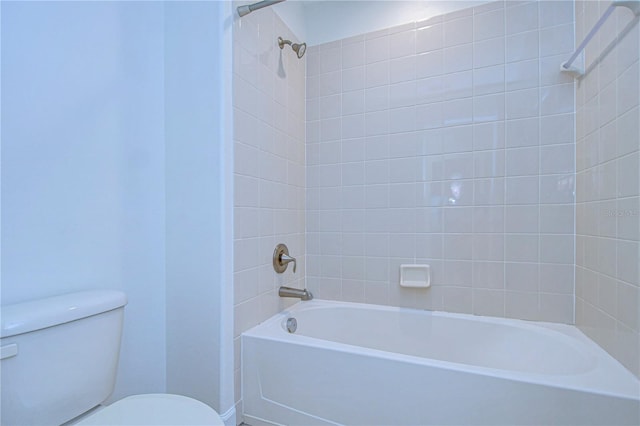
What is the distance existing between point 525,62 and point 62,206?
7.54 feet

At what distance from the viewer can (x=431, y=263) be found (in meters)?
1.84

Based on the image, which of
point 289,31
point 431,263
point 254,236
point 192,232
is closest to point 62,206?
point 192,232

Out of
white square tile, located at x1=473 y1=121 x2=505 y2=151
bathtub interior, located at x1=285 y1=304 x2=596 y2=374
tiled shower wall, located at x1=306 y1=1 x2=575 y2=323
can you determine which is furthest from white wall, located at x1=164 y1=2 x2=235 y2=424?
white square tile, located at x1=473 y1=121 x2=505 y2=151

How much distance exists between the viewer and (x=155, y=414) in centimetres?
90

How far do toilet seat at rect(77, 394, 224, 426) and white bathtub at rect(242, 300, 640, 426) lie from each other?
52 cm

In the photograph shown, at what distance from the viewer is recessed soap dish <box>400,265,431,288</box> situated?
5.98 feet

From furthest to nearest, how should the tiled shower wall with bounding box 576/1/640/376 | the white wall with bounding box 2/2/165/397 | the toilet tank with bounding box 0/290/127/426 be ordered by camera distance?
the tiled shower wall with bounding box 576/1/640/376 → the white wall with bounding box 2/2/165/397 → the toilet tank with bounding box 0/290/127/426

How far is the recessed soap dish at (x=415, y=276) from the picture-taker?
5.98ft

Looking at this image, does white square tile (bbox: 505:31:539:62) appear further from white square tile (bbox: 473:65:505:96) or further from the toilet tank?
the toilet tank

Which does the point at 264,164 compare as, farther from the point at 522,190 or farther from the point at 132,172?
the point at 522,190

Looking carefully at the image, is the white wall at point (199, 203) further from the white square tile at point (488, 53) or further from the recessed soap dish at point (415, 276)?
the white square tile at point (488, 53)

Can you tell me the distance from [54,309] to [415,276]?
170cm

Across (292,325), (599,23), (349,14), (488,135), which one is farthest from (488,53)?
(292,325)

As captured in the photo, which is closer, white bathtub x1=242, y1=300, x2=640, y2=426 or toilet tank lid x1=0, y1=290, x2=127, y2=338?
toilet tank lid x1=0, y1=290, x2=127, y2=338
